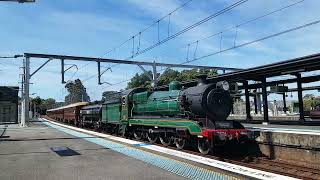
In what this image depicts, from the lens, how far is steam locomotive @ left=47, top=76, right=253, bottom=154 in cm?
1523

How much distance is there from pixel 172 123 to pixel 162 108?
6.32 feet

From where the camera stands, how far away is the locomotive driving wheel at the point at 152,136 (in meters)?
19.7

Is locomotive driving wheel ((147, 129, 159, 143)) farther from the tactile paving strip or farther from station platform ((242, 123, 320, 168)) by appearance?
station platform ((242, 123, 320, 168))

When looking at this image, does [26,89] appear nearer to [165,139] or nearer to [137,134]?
[137,134]

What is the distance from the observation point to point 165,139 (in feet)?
61.7

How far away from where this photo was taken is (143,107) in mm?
21453

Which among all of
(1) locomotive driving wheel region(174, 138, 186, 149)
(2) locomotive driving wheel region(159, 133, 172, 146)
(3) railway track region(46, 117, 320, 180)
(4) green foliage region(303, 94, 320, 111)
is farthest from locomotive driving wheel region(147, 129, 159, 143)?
(4) green foliage region(303, 94, 320, 111)

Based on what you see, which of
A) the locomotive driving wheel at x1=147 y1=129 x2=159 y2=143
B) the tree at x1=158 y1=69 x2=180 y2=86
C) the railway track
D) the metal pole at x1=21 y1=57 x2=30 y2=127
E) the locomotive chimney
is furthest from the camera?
the tree at x1=158 y1=69 x2=180 y2=86

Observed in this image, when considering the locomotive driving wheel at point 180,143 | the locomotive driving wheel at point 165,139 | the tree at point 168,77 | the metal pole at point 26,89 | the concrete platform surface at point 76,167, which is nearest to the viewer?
the concrete platform surface at point 76,167

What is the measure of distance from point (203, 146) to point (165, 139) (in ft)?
11.1

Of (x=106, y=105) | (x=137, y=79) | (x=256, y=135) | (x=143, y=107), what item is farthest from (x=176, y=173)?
(x=137, y=79)

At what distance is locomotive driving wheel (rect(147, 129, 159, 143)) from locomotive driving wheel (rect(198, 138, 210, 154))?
393 cm

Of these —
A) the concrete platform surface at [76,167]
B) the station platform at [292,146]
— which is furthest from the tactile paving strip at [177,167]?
the station platform at [292,146]

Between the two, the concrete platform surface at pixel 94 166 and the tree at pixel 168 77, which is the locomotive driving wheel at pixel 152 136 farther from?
the tree at pixel 168 77
